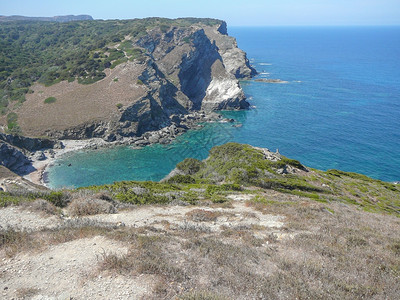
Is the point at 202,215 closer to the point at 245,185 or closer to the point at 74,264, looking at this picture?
the point at 74,264

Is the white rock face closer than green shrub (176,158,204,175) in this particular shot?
No

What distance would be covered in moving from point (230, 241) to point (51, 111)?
63.5m

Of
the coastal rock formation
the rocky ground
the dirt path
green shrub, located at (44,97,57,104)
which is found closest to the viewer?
the dirt path

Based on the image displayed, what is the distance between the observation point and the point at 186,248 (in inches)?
451

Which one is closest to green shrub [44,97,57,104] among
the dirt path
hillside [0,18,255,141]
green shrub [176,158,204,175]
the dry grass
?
hillside [0,18,255,141]

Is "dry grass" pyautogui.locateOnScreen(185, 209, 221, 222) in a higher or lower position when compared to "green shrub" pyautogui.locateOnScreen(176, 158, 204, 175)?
higher

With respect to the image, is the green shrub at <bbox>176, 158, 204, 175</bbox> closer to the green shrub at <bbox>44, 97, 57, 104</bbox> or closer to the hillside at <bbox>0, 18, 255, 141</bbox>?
the hillside at <bbox>0, 18, 255, 141</bbox>

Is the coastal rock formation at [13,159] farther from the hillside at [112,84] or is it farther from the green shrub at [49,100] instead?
the green shrub at [49,100]

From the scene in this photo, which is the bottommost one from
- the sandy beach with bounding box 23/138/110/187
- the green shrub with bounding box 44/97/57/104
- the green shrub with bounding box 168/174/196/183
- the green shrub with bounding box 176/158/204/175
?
the sandy beach with bounding box 23/138/110/187

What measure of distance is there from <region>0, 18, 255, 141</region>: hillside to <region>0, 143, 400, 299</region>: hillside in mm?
47051

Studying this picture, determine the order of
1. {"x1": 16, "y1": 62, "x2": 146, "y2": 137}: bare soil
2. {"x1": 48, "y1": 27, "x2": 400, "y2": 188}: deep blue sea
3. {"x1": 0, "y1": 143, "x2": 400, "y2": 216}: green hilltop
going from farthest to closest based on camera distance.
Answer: {"x1": 16, "y1": 62, "x2": 146, "y2": 137}: bare soil → {"x1": 48, "y1": 27, "x2": 400, "y2": 188}: deep blue sea → {"x1": 0, "y1": 143, "x2": 400, "y2": 216}: green hilltop

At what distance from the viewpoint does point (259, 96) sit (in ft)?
339

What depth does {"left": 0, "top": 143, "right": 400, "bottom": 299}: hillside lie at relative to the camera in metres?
8.96

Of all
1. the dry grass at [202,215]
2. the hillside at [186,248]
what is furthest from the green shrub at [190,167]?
the dry grass at [202,215]
